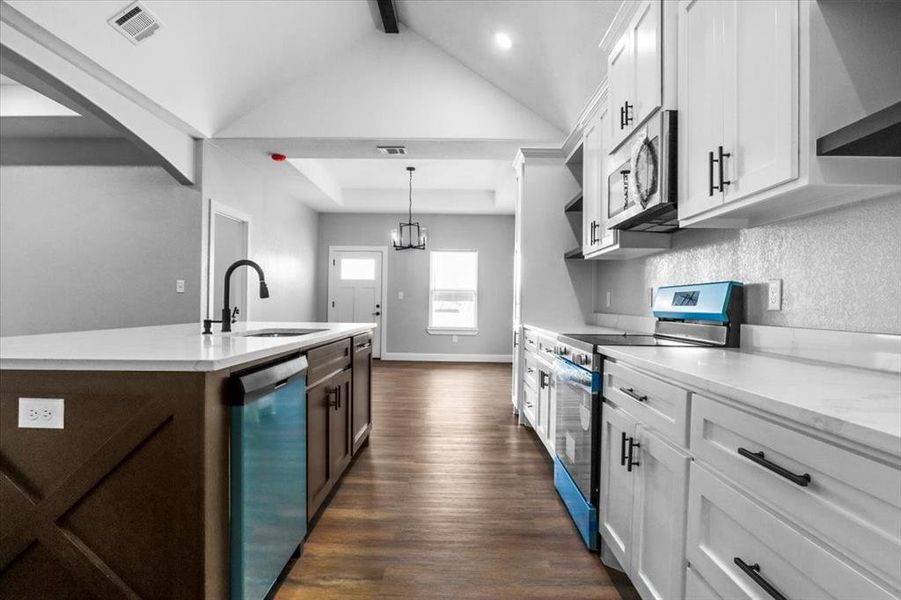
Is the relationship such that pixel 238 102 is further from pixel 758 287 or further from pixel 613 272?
pixel 758 287

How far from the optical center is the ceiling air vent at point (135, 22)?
2996mm

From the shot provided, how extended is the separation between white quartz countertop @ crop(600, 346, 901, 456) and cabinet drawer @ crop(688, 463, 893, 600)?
22 cm

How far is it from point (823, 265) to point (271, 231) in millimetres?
5936

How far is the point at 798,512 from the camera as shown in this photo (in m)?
0.89

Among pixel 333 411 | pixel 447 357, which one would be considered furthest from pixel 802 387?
pixel 447 357

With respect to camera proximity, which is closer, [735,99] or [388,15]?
[735,99]

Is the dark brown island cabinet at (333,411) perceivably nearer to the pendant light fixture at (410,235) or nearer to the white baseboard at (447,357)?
the pendant light fixture at (410,235)

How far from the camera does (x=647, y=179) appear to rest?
85.1 inches

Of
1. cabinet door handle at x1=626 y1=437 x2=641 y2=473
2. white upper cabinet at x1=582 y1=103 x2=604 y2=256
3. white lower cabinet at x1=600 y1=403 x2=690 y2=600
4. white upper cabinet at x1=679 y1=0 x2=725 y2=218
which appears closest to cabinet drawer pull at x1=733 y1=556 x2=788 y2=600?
white lower cabinet at x1=600 y1=403 x2=690 y2=600

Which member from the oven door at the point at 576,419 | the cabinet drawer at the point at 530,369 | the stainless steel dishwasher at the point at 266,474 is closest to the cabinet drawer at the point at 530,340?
the cabinet drawer at the point at 530,369

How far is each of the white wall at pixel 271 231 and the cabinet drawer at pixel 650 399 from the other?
3.97m

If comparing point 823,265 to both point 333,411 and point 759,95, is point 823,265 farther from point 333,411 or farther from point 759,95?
point 333,411

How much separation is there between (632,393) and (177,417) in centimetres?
145

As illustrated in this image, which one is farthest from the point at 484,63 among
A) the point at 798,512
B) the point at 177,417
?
the point at 798,512
